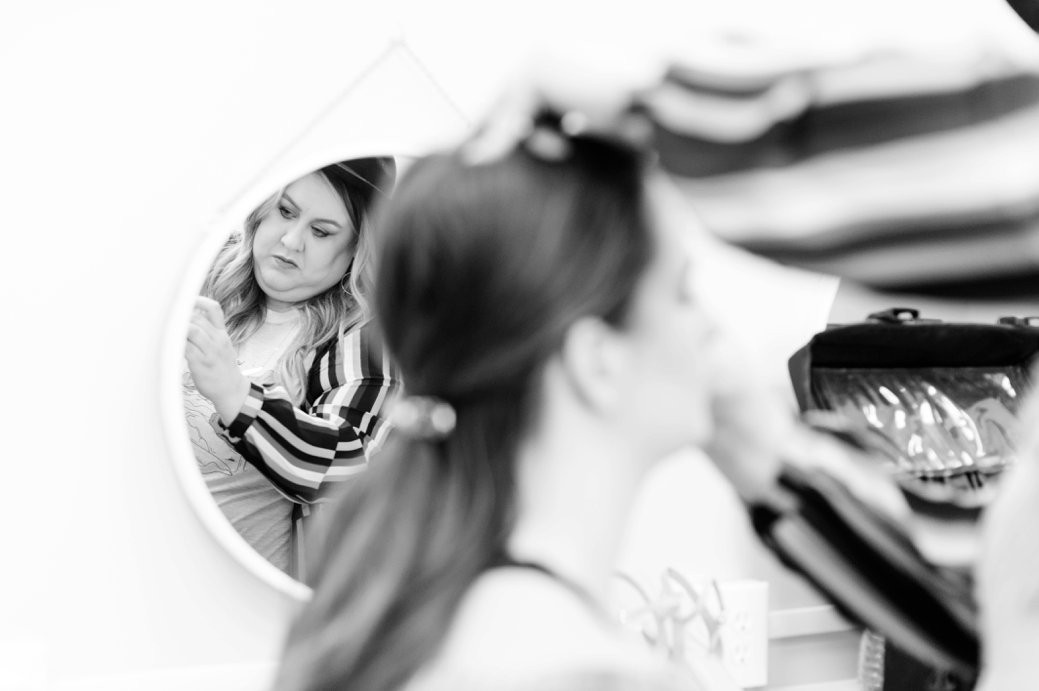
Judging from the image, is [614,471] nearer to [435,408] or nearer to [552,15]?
[435,408]

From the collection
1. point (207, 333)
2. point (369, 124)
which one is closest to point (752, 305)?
point (369, 124)

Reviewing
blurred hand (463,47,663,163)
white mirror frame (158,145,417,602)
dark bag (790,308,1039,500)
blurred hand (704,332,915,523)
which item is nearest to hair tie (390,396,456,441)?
blurred hand (463,47,663,163)

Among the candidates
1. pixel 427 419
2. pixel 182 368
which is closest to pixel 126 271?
pixel 182 368

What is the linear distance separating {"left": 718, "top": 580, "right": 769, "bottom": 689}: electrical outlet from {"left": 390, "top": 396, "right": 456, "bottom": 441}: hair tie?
91 cm

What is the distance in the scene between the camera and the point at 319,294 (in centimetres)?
119

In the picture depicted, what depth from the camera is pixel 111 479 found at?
110cm

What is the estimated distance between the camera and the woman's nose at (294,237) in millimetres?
1168

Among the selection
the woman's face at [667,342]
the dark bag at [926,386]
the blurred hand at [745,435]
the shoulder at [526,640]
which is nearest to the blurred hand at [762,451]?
the blurred hand at [745,435]

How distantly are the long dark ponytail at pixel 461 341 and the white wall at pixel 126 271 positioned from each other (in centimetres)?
68

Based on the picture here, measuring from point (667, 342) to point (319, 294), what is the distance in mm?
738

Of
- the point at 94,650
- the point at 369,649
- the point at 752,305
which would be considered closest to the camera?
the point at 369,649

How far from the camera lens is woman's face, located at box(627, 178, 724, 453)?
0.51m

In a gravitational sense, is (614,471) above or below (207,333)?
below

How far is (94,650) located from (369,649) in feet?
2.50
